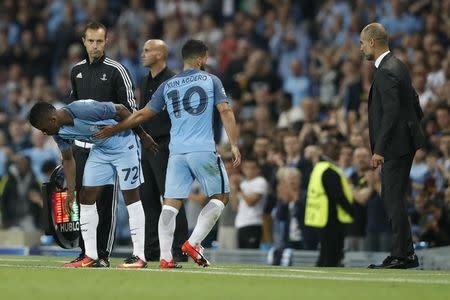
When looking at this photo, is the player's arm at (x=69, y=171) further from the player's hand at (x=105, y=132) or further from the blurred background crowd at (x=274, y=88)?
the blurred background crowd at (x=274, y=88)

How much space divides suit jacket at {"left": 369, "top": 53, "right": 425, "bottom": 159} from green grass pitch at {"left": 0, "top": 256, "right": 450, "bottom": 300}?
49.1 inches

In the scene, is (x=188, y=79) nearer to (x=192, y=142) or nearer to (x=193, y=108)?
(x=193, y=108)

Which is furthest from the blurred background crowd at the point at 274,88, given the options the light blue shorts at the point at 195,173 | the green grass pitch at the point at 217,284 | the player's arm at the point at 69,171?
the green grass pitch at the point at 217,284

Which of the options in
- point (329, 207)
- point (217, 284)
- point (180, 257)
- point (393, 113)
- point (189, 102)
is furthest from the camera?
point (329, 207)

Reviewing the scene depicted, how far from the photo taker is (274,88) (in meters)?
21.8

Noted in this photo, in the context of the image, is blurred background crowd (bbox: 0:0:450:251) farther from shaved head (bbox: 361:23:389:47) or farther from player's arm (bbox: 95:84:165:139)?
shaved head (bbox: 361:23:389:47)

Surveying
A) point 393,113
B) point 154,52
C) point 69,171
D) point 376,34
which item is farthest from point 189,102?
point 154,52

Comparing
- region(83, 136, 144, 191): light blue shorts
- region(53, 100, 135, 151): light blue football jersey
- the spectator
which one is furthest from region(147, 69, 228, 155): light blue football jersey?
the spectator

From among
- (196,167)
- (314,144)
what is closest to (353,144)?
(314,144)

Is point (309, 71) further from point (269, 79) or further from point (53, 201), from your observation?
point (53, 201)

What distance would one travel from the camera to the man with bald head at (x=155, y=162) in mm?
14453

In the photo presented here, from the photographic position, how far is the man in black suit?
12.6 metres

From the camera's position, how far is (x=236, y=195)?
1873 centimetres

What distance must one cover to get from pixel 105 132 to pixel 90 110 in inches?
9.9
